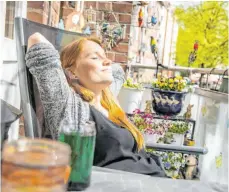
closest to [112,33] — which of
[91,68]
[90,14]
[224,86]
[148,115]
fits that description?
[90,14]

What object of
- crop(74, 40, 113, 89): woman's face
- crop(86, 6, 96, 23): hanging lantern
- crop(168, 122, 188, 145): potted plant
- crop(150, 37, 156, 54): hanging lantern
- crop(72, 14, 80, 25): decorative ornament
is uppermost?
crop(86, 6, 96, 23): hanging lantern

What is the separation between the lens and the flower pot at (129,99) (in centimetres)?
180

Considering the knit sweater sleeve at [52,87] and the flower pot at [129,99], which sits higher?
the knit sweater sleeve at [52,87]

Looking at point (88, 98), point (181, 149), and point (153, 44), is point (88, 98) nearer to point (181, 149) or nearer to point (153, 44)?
point (181, 149)

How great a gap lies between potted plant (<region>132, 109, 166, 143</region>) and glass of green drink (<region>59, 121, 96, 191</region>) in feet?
3.41

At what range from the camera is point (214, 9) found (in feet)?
20.3

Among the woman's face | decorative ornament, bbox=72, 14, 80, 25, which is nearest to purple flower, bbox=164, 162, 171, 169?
the woman's face

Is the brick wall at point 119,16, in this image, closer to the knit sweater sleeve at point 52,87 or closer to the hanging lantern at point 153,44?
the hanging lantern at point 153,44

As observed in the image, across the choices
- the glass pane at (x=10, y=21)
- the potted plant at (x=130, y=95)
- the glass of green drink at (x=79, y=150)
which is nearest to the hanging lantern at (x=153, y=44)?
the potted plant at (x=130, y=95)

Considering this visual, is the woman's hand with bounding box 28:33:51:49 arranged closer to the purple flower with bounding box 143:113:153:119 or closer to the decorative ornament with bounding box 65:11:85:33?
the decorative ornament with bounding box 65:11:85:33

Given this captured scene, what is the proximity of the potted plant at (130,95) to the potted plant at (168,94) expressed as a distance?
149 mm

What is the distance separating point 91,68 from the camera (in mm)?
1149

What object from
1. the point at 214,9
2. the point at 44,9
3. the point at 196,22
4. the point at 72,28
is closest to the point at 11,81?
the point at 44,9

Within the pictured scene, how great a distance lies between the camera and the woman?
3.40 ft
